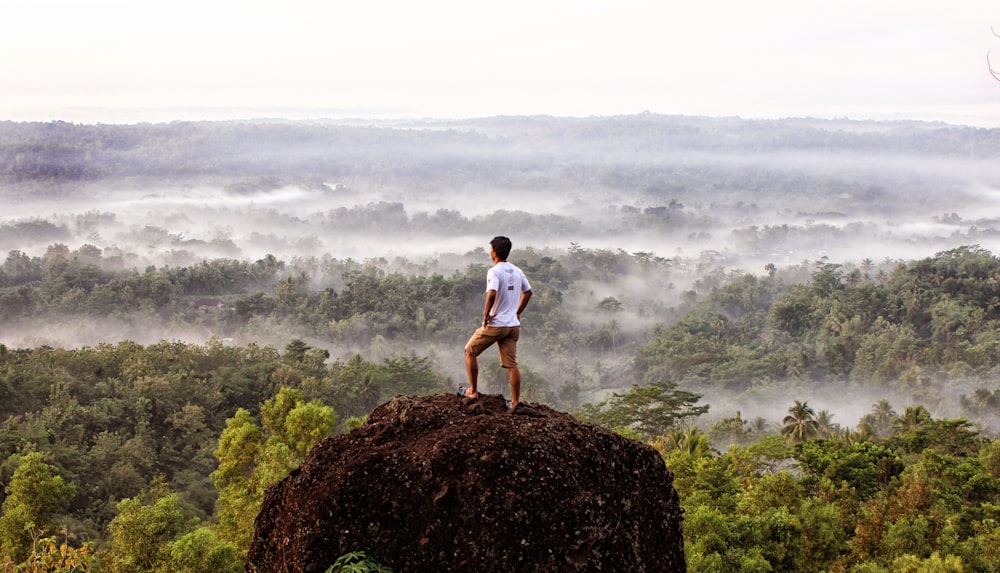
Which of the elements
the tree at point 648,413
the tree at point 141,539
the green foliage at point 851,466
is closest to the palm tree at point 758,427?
the tree at point 648,413

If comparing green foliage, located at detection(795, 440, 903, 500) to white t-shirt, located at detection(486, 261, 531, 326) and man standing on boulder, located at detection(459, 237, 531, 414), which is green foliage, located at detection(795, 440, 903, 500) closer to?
man standing on boulder, located at detection(459, 237, 531, 414)

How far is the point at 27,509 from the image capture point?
16172 mm

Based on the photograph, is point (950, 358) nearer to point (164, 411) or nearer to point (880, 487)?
point (880, 487)

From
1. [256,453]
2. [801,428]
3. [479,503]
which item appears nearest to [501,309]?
[479,503]

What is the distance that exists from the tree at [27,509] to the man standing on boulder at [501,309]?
477 inches

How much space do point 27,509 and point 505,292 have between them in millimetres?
13056

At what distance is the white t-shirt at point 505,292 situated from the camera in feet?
25.3

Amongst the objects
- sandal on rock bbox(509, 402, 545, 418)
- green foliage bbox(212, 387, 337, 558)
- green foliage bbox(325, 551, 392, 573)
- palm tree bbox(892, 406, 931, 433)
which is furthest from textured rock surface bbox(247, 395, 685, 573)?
palm tree bbox(892, 406, 931, 433)

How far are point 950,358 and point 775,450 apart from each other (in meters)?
48.0

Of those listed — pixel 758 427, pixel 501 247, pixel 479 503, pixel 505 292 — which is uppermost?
pixel 501 247

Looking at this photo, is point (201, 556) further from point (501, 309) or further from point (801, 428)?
point (801, 428)

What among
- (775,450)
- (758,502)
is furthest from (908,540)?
(775,450)

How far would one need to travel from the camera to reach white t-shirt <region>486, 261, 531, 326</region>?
7703 mm

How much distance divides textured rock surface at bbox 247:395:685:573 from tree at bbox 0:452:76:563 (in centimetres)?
1158
